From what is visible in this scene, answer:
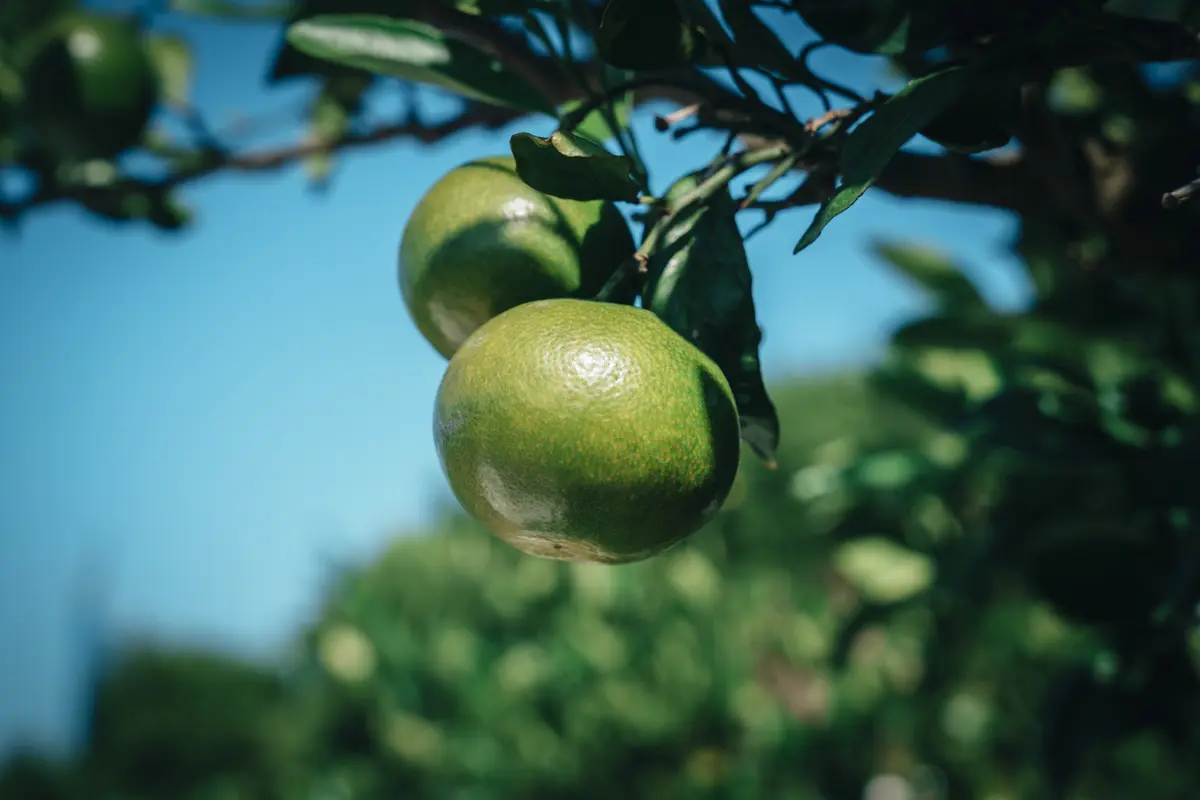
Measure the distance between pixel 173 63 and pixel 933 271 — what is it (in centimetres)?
124

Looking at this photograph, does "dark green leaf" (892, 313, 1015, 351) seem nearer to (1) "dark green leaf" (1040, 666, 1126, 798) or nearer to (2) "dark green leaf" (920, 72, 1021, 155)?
(1) "dark green leaf" (1040, 666, 1126, 798)

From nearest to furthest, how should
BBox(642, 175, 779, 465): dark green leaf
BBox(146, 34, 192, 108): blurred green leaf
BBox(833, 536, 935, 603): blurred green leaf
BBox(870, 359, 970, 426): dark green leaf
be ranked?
BBox(642, 175, 779, 465): dark green leaf → BBox(870, 359, 970, 426): dark green leaf → BBox(833, 536, 935, 603): blurred green leaf → BBox(146, 34, 192, 108): blurred green leaf

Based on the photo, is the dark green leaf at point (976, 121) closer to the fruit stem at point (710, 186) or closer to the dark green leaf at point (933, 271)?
the fruit stem at point (710, 186)

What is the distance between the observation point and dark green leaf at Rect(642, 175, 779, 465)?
56cm

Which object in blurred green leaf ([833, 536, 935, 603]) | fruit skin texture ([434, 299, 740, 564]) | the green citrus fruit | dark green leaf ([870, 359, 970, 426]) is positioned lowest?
blurred green leaf ([833, 536, 935, 603])

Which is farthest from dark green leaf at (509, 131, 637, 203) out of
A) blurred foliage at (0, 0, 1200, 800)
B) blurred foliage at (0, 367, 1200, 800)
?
blurred foliage at (0, 367, 1200, 800)

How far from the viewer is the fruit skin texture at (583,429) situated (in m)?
0.49

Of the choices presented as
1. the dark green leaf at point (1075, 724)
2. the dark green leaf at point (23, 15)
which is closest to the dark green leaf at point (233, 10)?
the dark green leaf at point (23, 15)

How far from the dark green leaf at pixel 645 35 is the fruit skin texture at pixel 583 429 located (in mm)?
145

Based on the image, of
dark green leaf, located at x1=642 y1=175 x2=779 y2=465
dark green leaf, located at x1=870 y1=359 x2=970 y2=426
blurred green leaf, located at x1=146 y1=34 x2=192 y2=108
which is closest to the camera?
dark green leaf, located at x1=642 y1=175 x2=779 y2=465

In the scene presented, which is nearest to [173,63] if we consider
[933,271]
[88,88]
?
[88,88]

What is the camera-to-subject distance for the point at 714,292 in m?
0.56

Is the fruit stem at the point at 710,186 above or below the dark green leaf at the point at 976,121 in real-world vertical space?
below

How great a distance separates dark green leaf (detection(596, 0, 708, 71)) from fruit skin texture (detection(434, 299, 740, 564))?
A: 5.7 inches
